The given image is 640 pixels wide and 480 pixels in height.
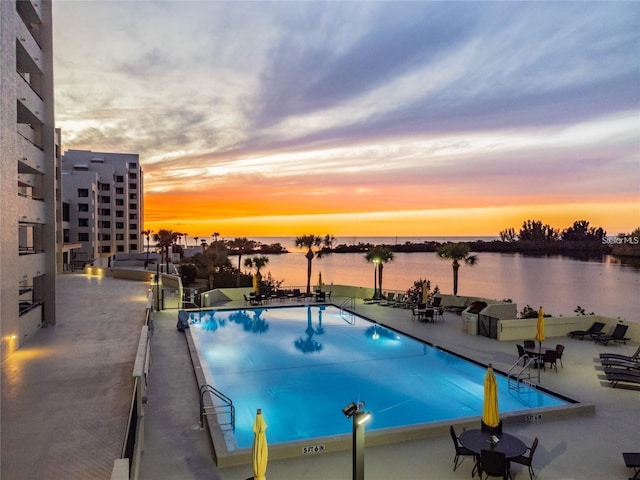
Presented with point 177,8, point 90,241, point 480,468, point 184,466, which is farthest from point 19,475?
point 90,241

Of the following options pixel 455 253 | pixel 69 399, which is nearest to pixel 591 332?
pixel 455 253

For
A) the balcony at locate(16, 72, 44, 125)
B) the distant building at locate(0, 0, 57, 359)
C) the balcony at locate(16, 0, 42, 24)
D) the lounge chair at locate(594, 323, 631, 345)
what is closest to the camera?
the distant building at locate(0, 0, 57, 359)

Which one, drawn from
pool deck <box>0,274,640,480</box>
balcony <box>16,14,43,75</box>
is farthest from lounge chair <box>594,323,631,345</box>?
balcony <box>16,14,43,75</box>

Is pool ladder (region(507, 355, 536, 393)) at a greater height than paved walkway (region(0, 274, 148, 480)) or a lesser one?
lesser

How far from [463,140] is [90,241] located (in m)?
49.5

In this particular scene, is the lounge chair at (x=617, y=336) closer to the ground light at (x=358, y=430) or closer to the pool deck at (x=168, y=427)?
the pool deck at (x=168, y=427)

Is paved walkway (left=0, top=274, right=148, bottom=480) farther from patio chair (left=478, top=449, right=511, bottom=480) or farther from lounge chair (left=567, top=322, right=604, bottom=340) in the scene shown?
lounge chair (left=567, top=322, right=604, bottom=340)

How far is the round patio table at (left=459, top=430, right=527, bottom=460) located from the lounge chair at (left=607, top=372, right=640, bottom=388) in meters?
6.28

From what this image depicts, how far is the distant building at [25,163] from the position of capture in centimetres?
1335

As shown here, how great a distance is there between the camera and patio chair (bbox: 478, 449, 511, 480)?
704 centimetres

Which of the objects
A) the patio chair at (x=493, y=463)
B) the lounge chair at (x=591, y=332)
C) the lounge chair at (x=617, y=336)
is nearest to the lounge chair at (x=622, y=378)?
the lounge chair at (x=617, y=336)

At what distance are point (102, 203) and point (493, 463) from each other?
225 ft

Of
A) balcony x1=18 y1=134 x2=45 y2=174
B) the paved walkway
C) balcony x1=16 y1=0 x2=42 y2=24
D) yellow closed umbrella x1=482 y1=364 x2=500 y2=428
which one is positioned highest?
balcony x1=16 y1=0 x2=42 y2=24

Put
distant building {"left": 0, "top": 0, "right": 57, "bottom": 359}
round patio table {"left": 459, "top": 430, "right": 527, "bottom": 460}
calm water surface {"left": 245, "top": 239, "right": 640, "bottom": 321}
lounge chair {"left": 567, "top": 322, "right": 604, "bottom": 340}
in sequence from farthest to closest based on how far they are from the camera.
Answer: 1. calm water surface {"left": 245, "top": 239, "right": 640, "bottom": 321}
2. lounge chair {"left": 567, "top": 322, "right": 604, "bottom": 340}
3. distant building {"left": 0, "top": 0, "right": 57, "bottom": 359}
4. round patio table {"left": 459, "top": 430, "right": 527, "bottom": 460}
